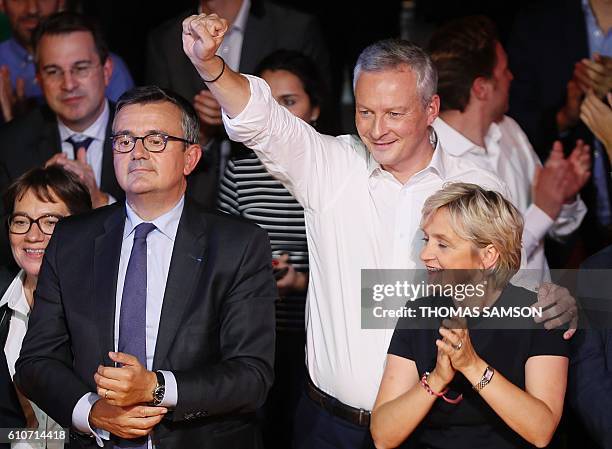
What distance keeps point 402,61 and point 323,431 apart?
1.06m

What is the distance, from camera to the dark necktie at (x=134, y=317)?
2.82 metres

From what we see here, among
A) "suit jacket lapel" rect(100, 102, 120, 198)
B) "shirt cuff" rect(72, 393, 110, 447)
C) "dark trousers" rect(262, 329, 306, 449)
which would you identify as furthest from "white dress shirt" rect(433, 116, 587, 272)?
"shirt cuff" rect(72, 393, 110, 447)

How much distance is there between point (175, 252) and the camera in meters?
2.88

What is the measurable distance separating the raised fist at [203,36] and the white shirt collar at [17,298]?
96 cm

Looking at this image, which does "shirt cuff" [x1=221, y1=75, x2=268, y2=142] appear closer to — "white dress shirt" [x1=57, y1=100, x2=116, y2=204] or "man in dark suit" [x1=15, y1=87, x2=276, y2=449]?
"man in dark suit" [x1=15, y1=87, x2=276, y2=449]

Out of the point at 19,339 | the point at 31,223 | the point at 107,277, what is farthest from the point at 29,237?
the point at 107,277

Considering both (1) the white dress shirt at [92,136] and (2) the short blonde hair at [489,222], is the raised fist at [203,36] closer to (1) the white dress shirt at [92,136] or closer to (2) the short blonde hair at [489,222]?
(2) the short blonde hair at [489,222]

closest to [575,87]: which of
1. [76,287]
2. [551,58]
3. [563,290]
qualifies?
[551,58]

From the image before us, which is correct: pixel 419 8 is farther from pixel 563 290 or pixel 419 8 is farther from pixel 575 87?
pixel 563 290

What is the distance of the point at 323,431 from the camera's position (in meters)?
3.08

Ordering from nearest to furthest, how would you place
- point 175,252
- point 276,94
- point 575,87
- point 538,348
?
1. point 538,348
2. point 175,252
3. point 276,94
4. point 575,87

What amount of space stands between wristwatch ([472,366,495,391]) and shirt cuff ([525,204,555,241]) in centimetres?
130

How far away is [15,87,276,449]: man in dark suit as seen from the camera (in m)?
Result: 2.78

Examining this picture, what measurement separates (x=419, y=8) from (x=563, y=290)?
2.89m
